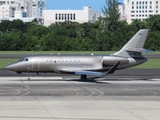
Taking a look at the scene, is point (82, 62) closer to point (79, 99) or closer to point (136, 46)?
point (136, 46)

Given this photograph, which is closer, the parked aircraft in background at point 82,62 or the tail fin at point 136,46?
the parked aircraft in background at point 82,62

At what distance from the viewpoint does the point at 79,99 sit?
30.5 metres

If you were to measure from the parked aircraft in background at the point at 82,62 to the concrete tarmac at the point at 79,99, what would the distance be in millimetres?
1138

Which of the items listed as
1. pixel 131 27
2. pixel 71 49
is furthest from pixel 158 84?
pixel 131 27

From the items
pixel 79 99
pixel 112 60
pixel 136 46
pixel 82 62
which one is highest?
pixel 136 46

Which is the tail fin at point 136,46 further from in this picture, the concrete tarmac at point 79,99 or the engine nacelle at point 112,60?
the concrete tarmac at point 79,99

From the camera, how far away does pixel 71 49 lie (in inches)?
4670

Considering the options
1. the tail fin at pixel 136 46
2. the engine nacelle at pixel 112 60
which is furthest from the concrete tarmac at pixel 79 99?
the tail fin at pixel 136 46

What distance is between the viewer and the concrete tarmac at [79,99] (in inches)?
973

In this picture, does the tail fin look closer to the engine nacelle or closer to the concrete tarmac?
the engine nacelle

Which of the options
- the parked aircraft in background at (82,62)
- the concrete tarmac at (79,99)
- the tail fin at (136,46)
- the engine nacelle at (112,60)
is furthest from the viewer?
the tail fin at (136,46)

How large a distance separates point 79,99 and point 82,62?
13797 millimetres

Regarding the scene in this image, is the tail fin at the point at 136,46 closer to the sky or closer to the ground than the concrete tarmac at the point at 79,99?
closer to the sky

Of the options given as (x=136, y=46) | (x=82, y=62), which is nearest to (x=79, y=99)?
(x=82, y=62)
